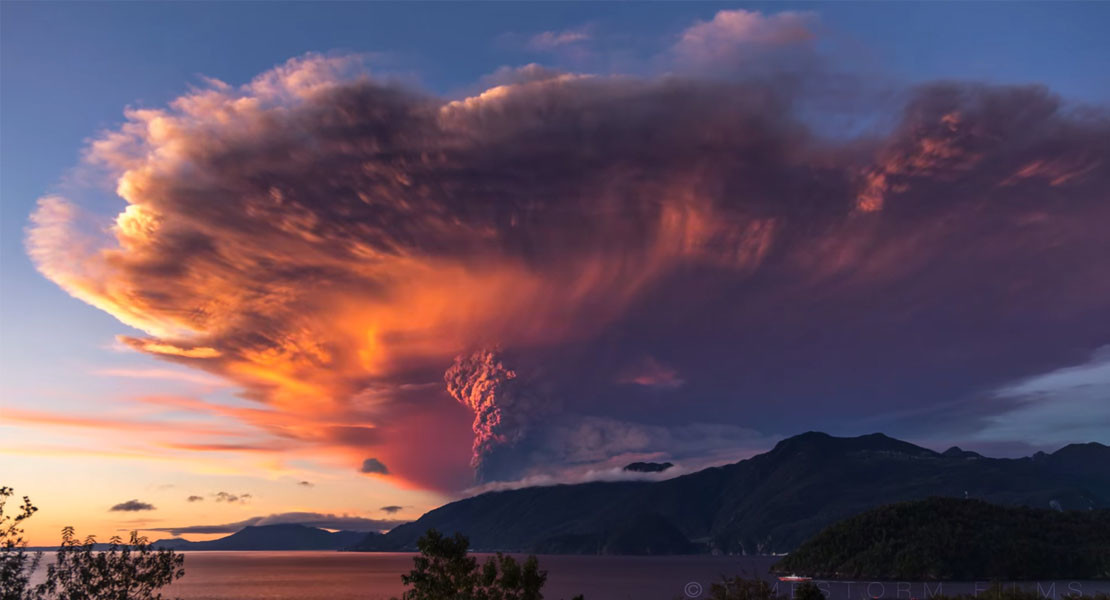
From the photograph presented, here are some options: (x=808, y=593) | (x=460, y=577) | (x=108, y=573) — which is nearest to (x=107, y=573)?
(x=108, y=573)

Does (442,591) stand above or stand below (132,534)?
below

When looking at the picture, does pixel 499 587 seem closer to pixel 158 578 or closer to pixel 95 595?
pixel 158 578

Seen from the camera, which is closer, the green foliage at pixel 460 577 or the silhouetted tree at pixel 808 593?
the green foliage at pixel 460 577

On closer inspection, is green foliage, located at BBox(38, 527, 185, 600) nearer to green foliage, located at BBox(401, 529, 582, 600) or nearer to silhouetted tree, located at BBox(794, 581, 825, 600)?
green foliage, located at BBox(401, 529, 582, 600)

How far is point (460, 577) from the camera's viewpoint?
57.6m

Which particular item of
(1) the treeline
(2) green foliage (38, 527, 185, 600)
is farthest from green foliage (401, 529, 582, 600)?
(2) green foliage (38, 527, 185, 600)

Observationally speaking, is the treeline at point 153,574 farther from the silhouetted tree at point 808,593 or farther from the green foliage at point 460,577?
the silhouetted tree at point 808,593

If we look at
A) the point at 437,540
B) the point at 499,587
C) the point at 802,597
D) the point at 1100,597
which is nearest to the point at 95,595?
the point at 437,540

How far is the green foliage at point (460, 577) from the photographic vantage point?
55250 mm

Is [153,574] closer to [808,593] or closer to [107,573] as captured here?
[107,573]

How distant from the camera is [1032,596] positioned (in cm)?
10044

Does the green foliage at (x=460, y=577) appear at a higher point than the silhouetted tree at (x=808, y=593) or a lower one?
higher

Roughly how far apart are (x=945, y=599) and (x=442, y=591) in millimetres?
76502

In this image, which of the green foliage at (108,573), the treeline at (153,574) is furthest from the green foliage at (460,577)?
the green foliage at (108,573)
